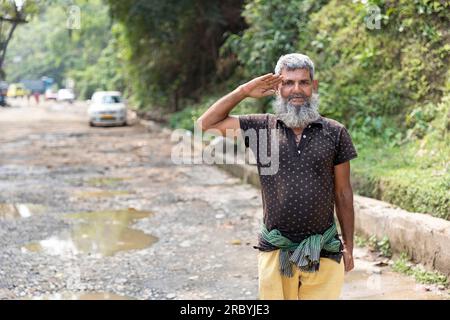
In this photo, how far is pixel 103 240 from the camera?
Result: 294 inches

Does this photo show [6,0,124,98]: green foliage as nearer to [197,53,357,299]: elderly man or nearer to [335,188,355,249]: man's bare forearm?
[197,53,357,299]: elderly man

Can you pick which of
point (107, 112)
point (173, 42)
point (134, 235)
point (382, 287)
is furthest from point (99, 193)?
point (107, 112)

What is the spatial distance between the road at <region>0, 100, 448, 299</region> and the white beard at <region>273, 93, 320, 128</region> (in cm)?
249

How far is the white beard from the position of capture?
3209 millimetres

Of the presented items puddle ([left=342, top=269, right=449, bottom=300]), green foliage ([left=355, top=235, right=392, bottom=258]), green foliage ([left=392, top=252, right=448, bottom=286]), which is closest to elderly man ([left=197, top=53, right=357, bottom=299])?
puddle ([left=342, top=269, right=449, bottom=300])

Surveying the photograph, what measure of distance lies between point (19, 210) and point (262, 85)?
22.2 feet

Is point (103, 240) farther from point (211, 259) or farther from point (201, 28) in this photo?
point (201, 28)

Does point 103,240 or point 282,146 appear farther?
point 103,240

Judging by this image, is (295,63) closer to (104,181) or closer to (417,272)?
(417,272)

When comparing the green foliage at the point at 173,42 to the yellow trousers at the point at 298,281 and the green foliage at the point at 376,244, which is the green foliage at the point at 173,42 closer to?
the green foliage at the point at 376,244

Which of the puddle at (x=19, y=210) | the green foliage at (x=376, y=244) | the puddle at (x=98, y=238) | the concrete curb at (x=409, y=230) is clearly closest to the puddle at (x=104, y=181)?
the puddle at (x=19, y=210)

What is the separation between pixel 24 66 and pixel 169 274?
263 feet

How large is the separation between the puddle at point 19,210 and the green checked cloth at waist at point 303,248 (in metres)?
6.29

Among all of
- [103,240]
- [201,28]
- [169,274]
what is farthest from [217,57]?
[169,274]
